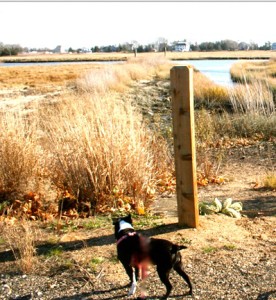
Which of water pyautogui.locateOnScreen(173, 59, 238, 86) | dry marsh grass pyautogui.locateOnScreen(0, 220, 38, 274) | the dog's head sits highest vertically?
the dog's head

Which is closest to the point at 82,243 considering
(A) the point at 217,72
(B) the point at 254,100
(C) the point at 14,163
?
(C) the point at 14,163

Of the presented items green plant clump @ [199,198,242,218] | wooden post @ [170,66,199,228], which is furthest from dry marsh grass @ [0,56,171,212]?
wooden post @ [170,66,199,228]

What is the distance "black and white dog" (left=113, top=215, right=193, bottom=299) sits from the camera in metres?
3.60

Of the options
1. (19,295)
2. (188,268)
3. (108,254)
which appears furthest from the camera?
(108,254)

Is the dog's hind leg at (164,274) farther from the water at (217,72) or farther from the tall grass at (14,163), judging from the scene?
the water at (217,72)

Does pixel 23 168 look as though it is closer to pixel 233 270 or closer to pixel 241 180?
pixel 233 270

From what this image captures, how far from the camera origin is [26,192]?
659cm

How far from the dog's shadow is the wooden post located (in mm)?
244

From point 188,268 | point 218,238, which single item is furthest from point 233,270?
point 218,238

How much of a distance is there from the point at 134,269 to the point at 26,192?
3.05 m

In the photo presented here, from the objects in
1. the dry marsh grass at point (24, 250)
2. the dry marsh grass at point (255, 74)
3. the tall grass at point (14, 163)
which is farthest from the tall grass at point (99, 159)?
the dry marsh grass at point (255, 74)

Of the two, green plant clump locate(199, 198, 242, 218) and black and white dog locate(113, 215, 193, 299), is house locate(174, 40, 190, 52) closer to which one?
green plant clump locate(199, 198, 242, 218)

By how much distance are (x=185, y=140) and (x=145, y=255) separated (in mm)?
1670

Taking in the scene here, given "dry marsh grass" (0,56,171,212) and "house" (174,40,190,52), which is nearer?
"dry marsh grass" (0,56,171,212)
